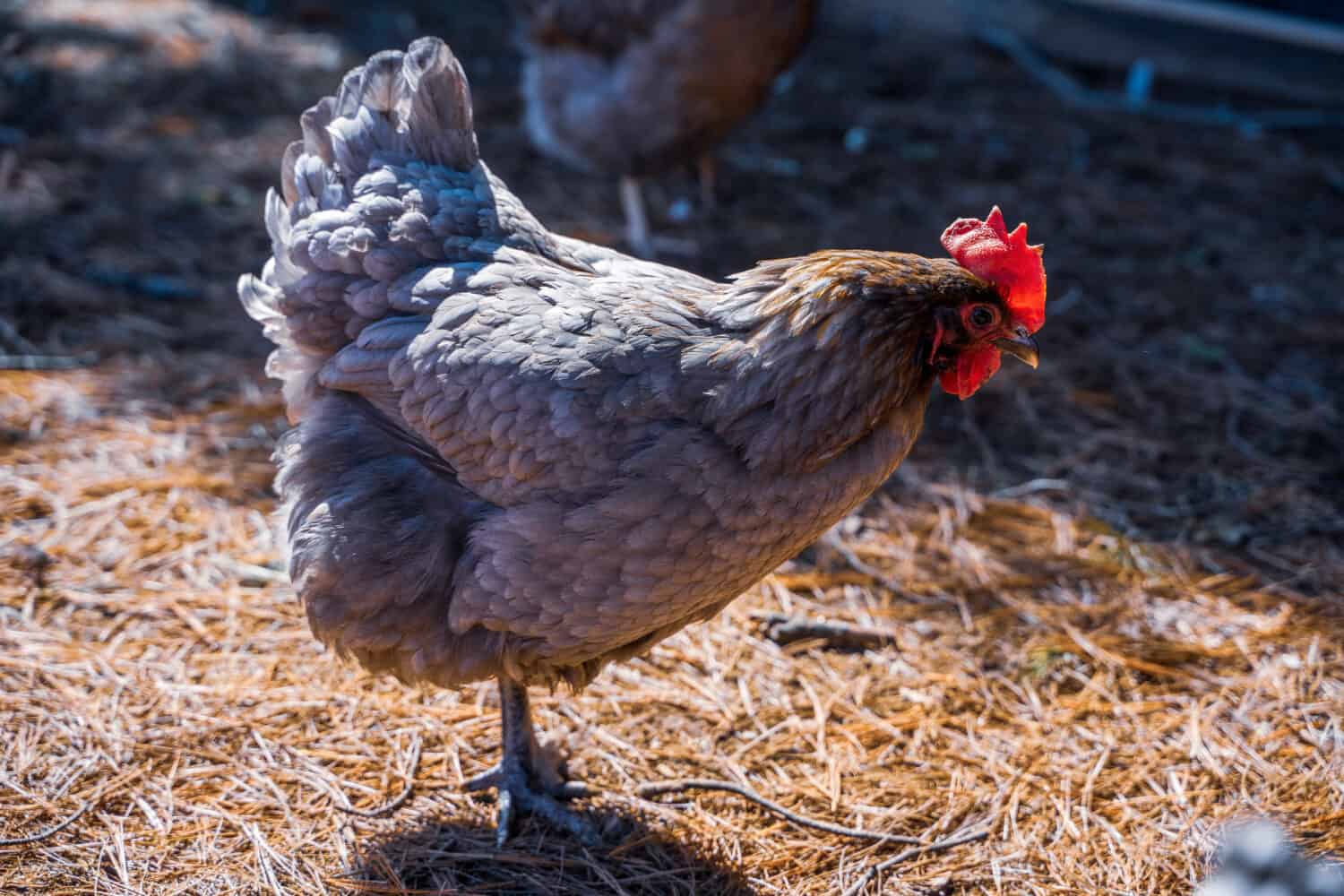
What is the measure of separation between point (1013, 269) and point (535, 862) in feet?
6.30

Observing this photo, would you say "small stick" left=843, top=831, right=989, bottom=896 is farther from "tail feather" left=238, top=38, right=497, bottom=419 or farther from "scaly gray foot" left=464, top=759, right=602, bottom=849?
"tail feather" left=238, top=38, right=497, bottom=419

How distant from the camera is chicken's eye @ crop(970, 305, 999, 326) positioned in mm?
2514

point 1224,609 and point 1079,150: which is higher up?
point 1079,150

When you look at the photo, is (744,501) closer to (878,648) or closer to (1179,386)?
(878,648)

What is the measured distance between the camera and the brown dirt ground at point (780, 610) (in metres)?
2.85

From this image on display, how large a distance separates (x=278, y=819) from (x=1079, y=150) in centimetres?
661

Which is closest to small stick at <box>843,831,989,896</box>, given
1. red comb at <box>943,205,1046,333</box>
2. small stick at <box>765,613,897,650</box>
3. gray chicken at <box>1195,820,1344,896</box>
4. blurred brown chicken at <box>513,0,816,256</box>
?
small stick at <box>765,613,897,650</box>

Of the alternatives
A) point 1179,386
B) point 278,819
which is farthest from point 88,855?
point 1179,386

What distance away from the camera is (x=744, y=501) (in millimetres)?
2428

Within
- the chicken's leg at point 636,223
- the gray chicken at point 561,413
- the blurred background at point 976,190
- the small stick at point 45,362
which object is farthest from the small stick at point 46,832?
the chicken's leg at point 636,223

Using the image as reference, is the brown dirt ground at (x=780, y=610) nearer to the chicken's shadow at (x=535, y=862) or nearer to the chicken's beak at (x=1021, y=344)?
the chicken's shadow at (x=535, y=862)

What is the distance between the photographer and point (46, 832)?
2.69 metres

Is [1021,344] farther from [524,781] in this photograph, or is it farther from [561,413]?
[524,781]

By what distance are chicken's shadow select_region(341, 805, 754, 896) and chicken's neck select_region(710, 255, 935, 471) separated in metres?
1.14
